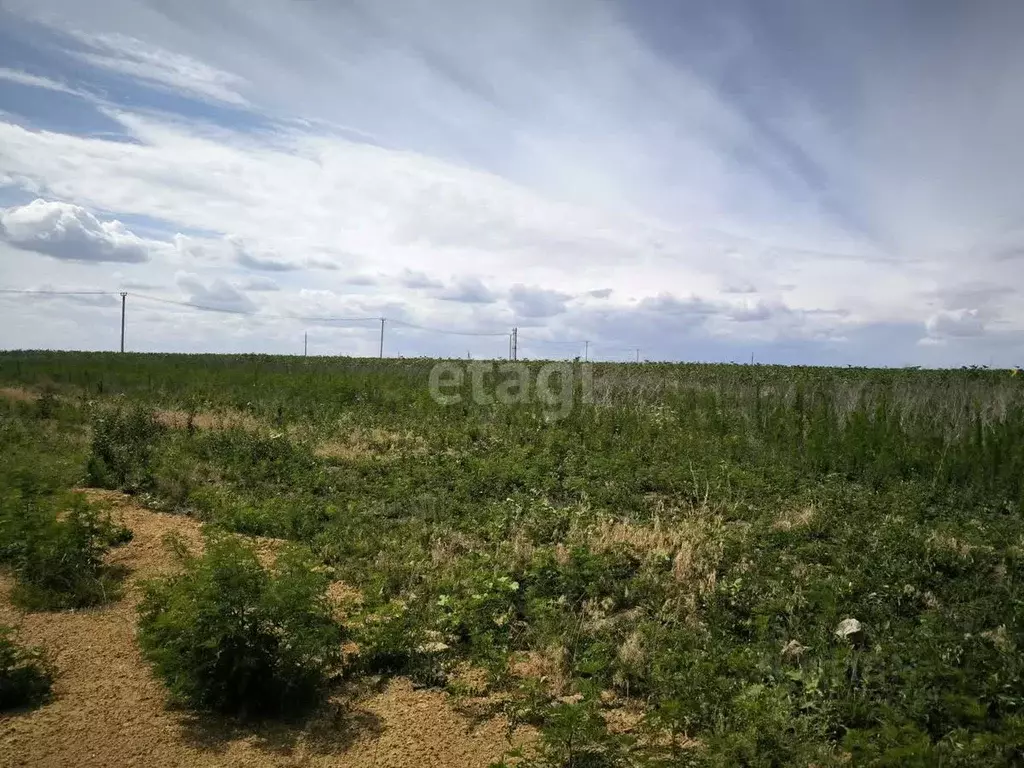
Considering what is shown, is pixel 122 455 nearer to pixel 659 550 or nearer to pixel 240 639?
pixel 240 639

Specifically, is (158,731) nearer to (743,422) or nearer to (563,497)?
(563,497)

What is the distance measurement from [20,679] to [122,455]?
21.0ft

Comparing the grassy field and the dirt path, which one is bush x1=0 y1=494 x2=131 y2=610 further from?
the dirt path

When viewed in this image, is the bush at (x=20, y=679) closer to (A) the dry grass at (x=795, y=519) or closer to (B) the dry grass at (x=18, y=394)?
(A) the dry grass at (x=795, y=519)

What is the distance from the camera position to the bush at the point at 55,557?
5961 mm

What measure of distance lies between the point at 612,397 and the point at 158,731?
46.1 ft

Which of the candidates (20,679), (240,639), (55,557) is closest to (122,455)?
(55,557)

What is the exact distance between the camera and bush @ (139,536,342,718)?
4.19 metres

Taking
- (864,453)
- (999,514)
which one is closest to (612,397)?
(864,453)

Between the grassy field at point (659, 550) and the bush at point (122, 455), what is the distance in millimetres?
43

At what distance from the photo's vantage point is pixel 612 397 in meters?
17.3

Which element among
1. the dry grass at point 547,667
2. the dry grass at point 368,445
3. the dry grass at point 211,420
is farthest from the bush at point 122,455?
the dry grass at point 547,667

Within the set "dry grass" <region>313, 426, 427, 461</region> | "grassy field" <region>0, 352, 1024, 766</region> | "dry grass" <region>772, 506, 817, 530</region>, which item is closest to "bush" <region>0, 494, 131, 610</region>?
"grassy field" <region>0, 352, 1024, 766</region>

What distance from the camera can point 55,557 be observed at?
6.10 meters
